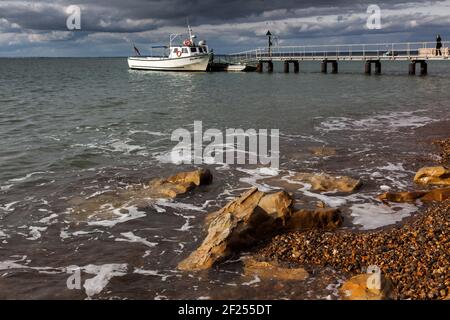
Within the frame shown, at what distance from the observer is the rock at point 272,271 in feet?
23.1

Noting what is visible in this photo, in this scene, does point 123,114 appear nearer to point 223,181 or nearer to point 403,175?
point 223,181

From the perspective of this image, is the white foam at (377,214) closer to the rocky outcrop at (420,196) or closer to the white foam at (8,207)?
the rocky outcrop at (420,196)

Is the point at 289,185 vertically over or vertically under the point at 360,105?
under

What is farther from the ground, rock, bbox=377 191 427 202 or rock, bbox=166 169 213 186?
rock, bbox=166 169 213 186

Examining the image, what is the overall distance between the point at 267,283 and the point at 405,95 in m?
32.0

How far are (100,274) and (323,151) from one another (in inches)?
421

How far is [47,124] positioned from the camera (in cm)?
2450

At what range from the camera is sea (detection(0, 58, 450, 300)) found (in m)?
7.27

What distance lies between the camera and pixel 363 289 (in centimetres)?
616

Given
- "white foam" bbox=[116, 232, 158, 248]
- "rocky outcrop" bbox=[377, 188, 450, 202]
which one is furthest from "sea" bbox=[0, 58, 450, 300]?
"rocky outcrop" bbox=[377, 188, 450, 202]

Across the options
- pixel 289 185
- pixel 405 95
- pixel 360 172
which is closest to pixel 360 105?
pixel 405 95

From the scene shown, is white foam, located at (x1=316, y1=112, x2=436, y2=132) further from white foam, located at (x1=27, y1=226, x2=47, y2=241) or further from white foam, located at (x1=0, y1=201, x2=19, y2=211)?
white foam, located at (x1=27, y1=226, x2=47, y2=241)

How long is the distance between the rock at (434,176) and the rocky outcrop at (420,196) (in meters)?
1.08

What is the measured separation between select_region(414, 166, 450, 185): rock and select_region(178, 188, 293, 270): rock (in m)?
4.88
